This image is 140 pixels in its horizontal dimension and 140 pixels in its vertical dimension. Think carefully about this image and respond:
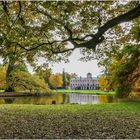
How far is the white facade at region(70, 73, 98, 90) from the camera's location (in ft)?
601

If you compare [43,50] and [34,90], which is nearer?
[43,50]

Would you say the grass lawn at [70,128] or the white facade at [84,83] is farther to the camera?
the white facade at [84,83]

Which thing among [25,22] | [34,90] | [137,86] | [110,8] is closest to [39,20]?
[25,22]

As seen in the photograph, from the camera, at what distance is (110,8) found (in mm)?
17266

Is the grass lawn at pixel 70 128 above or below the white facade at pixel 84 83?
below

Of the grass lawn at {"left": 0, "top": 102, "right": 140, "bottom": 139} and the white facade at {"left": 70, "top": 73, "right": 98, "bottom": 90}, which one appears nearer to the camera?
the grass lawn at {"left": 0, "top": 102, "right": 140, "bottom": 139}

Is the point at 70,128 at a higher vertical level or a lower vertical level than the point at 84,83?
lower

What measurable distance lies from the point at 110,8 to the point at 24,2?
15.0ft

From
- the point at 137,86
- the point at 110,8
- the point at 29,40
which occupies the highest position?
the point at 110,8

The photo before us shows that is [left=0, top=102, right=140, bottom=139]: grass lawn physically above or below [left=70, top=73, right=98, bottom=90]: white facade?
below

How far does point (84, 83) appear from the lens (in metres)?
192

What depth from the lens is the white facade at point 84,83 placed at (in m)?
183

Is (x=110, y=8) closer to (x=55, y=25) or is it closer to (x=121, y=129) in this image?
(x=55, y=25)

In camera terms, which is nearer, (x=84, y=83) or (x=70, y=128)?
(x=70, y=128)
